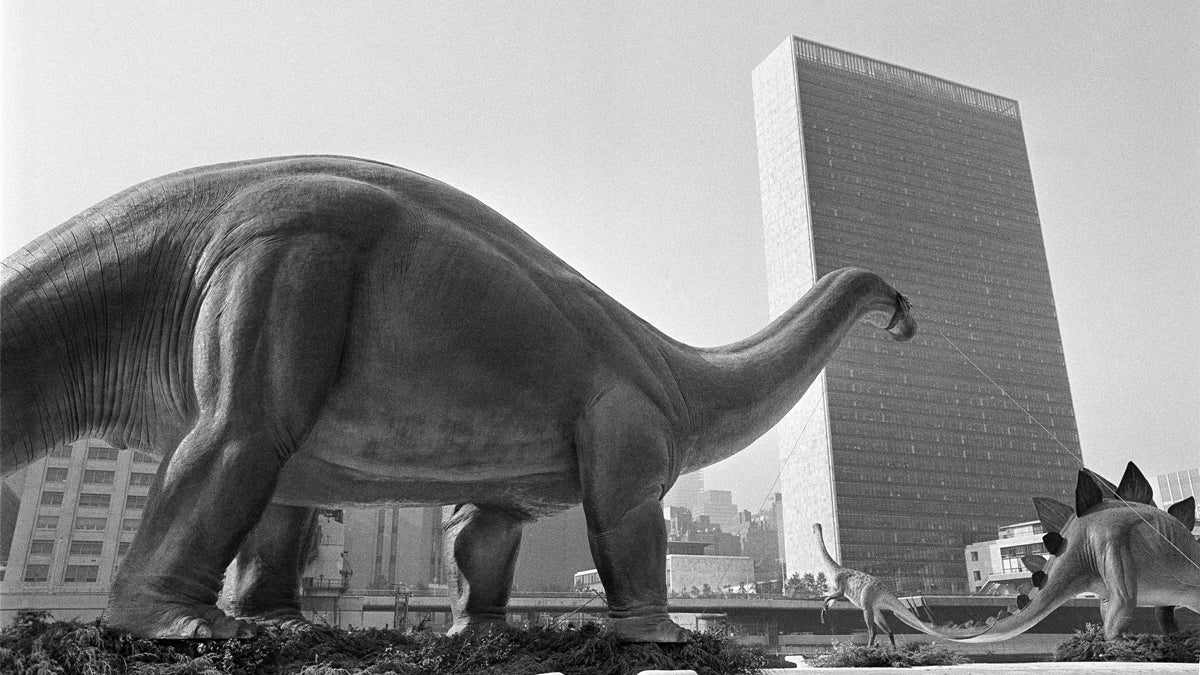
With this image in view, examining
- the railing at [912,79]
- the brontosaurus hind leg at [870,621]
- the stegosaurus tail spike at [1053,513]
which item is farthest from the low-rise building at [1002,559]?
the stegosaurus tail spike at [1053,513]

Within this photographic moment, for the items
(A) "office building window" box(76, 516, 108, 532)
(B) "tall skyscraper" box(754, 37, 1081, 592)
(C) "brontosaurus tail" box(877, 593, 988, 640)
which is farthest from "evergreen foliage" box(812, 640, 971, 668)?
(B) "tall skyscraper" box(754, 37, 1081, 592)

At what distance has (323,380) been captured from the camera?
4.56 m

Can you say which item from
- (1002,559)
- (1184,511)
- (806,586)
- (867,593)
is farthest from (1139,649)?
(1002,559)

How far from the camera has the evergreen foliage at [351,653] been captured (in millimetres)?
3742

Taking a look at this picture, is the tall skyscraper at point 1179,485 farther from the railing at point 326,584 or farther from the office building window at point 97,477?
the office building window at point 97,477

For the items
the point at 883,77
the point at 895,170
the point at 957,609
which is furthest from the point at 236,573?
the point at 883,77

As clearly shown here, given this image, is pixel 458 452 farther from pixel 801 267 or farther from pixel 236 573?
pixel 801 267

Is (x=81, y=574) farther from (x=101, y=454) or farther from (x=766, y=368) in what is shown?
(x=766, y=368)

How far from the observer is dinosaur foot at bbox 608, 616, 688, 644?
530cm

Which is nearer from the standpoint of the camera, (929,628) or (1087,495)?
(929,628)

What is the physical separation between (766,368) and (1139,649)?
19.7ft

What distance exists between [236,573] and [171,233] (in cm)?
214

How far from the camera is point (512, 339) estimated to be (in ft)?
17.1

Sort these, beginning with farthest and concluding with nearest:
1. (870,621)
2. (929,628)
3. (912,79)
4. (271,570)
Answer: (912,79), (870,621), (929,628), (271,570)
